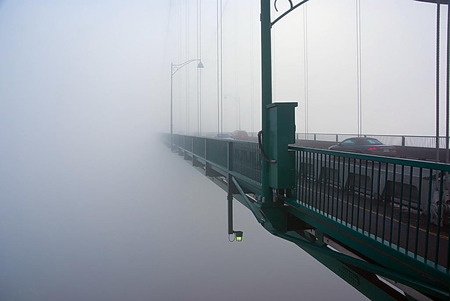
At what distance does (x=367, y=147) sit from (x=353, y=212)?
9.00m

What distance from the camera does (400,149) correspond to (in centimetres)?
1605

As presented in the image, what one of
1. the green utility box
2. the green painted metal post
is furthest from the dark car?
A: the green utility box

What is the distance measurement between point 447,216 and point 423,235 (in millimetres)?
920

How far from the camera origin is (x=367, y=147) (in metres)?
12.7

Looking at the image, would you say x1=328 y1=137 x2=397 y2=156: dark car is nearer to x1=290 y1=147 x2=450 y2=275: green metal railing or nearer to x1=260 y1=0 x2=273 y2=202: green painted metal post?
x1=290 y1=147 x2=450 y2=275: green metal railing

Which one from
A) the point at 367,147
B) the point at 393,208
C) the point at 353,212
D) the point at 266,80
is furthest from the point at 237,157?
the point at 367,147

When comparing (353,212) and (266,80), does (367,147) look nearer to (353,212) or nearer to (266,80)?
(266,80)

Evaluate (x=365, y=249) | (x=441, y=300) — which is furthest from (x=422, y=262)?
(x=365, y=249)

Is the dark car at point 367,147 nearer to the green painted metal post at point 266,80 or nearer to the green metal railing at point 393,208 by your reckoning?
the green metal railing at point 393,208

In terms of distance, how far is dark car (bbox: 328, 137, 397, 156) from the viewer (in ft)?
41.6

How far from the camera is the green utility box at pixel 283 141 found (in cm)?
512

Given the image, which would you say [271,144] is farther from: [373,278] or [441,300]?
[441,300]

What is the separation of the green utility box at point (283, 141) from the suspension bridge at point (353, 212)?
1cm

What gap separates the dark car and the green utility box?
817 centimetres
